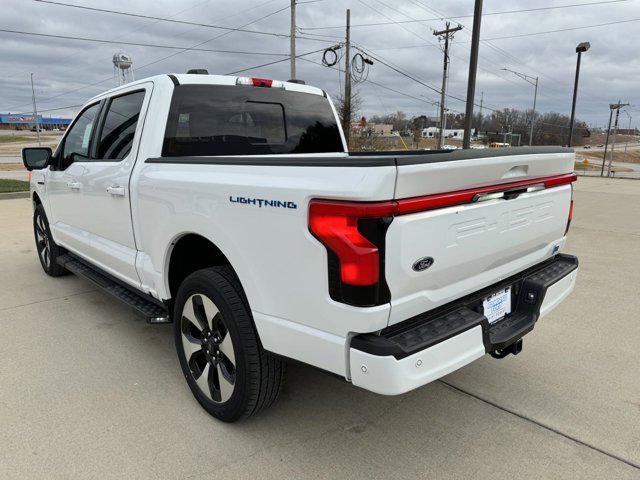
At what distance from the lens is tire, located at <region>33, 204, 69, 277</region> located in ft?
17.0

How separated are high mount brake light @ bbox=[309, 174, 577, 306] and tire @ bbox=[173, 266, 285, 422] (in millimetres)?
665

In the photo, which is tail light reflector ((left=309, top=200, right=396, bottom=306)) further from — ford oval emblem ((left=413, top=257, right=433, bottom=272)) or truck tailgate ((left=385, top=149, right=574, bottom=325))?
ford oval emblem ((left=413, top=257, right=433, bottom=272))

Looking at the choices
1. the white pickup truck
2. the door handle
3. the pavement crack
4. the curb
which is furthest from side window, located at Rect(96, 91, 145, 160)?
the curb

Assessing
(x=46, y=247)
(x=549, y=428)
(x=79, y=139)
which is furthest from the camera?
(x=46, y=247)

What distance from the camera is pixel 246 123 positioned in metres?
3.54

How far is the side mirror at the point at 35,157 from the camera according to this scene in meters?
4.87

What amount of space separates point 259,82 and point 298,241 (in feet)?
6.74

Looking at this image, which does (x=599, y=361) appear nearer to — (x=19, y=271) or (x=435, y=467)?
(x=435, y=467)

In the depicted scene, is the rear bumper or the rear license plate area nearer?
the rear bumper

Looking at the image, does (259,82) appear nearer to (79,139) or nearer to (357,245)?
(79,139)

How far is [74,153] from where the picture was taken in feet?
14.0

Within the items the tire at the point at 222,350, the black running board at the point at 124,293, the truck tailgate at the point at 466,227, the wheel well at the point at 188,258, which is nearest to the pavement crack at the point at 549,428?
the truck tailgate at the point at 466,227

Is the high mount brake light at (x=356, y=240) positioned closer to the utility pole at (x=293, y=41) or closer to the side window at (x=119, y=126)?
the side window at (x=119, y=126)

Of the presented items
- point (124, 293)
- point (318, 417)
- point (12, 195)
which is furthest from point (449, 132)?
point (318, 417)
